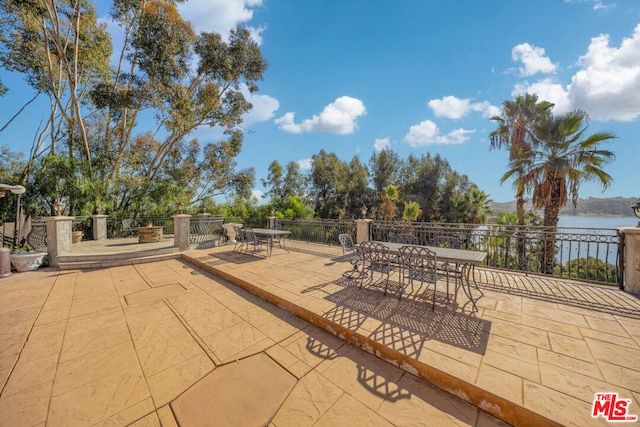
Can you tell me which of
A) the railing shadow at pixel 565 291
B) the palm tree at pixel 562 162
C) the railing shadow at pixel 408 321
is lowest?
the railing shadow at pixel 408 321

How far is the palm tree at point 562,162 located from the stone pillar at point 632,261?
3.13 m

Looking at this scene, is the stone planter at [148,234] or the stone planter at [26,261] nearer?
the stone planter at [26,261]

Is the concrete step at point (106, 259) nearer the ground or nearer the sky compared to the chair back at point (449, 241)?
nearer the ground

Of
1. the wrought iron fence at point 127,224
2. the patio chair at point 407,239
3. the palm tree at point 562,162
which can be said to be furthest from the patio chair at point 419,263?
the wrought iron fence at point 127,224

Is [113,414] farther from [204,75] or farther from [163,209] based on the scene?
[204,75]

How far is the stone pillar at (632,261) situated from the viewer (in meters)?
3.59

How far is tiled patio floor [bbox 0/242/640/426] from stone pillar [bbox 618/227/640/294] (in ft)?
0.83

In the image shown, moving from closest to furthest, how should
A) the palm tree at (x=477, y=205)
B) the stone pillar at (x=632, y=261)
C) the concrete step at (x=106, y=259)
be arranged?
the stone pillar at (x=632, y=261) < the concrete step at (x=106, y=259) < the palm tree at (x=477, y=205)

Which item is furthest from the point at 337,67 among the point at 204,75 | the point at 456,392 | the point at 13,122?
the point at 13,122

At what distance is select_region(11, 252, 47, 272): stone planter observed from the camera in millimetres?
5523

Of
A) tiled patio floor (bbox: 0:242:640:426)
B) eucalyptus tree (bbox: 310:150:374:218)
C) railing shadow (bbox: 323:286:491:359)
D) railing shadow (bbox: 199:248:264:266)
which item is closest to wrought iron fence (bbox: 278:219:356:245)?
railing shadow (bbox: 199:248:264:266)

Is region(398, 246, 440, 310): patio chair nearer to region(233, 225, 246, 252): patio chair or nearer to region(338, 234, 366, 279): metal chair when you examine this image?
region(338, 234, 366, 279): metal chair

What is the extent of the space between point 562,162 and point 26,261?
15477 mm

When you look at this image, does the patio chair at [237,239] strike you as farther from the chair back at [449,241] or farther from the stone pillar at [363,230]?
the chair back at [449,241]
